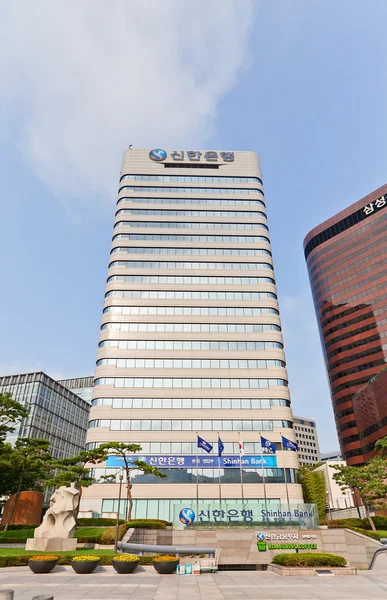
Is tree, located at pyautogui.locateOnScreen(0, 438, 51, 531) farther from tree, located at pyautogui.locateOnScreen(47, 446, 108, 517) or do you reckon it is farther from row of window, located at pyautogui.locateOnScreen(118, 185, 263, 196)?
row of window, located at pyautogui.locateOnScreen(118, 185, 263, 196)

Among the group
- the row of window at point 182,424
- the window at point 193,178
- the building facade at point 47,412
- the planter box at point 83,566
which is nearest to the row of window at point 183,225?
the window at point 193,178

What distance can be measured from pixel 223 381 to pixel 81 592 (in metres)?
48.1

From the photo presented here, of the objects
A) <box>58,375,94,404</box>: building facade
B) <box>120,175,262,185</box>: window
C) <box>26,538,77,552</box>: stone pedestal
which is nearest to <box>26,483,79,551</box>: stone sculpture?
<box>26,538,77,552</box>: stone pedestal

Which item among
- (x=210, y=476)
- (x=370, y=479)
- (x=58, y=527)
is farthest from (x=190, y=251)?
(x=58, y=527)

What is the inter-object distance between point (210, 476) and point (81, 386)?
102756 millimetres

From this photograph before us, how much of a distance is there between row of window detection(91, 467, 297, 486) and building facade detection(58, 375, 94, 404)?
94.2 m

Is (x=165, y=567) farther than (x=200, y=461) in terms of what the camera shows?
No

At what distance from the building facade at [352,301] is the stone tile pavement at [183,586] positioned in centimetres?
8693

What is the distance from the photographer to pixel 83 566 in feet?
75.4

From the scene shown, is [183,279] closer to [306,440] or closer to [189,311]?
[189,311]

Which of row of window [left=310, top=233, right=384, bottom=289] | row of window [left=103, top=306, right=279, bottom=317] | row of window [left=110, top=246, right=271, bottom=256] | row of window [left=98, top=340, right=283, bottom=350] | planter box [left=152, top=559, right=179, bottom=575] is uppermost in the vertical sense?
row of window [left=310, top=233, right=384, bottom=289]

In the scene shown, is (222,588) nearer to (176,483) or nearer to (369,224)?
(176,483)

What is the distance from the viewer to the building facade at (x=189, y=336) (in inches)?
2304

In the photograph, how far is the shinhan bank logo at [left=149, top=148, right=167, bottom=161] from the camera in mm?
87081
